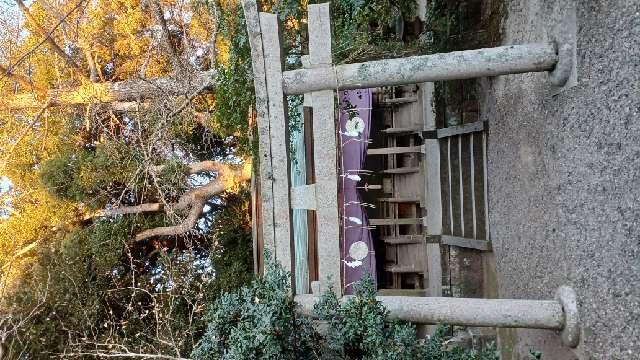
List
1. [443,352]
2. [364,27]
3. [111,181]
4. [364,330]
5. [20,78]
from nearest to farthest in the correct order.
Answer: [364,330] < [443,352] < [364,27] < [20,78] < [111,181]

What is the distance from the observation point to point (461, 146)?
22.6 ft

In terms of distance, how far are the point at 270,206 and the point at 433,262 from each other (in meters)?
3.52

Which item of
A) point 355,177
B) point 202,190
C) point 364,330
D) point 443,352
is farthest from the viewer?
point 202,190

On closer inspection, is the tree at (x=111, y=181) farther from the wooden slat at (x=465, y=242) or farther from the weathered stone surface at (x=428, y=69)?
the weathered stone surface at (x=428, y=69)

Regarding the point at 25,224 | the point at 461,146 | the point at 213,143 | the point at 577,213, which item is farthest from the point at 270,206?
the point at 25,224

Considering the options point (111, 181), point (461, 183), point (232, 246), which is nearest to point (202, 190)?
point (232, 246)

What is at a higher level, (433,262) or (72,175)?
(72,175)

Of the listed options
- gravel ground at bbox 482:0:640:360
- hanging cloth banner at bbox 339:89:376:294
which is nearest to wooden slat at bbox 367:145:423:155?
hanging cloth banner at bbox 339:89:376:294

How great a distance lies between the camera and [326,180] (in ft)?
13.6

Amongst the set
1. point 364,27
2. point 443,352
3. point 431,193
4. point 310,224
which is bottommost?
point 443,352

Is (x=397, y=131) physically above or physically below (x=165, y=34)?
→ below

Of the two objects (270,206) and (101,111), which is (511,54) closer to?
(270,206)

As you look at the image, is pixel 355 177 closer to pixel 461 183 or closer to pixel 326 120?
pixel 461 183

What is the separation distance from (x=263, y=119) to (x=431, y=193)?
3612mm
